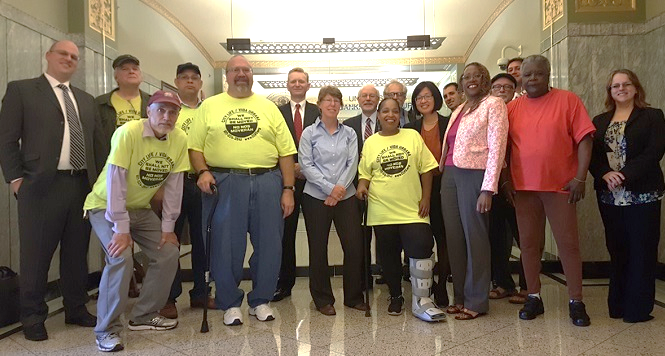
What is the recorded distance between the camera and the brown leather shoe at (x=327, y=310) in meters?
3.33

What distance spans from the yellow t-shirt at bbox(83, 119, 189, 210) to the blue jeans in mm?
348

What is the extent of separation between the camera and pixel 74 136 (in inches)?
123

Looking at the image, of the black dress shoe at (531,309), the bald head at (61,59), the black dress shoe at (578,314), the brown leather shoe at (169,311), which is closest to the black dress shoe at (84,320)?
the brown leather shoe at (169,311)

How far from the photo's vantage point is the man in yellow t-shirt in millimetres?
3102

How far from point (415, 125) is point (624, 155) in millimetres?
1357

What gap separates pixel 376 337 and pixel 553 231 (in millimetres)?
1263

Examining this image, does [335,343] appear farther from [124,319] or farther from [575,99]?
[575,99]

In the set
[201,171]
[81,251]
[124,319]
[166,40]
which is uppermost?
[166,40]

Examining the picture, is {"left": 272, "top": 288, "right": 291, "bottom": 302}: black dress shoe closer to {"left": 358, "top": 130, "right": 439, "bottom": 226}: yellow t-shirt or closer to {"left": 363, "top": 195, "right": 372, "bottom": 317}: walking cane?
{"left": 363, "top": 195, "right": 372, "bottom": 317}: walking cane

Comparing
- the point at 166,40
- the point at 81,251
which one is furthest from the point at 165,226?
the point at 166,40

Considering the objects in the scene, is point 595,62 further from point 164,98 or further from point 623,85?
point 164,98

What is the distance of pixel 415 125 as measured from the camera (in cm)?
371

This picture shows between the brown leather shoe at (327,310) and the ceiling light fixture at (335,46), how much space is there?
3.40m

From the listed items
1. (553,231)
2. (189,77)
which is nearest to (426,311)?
(553,231)
